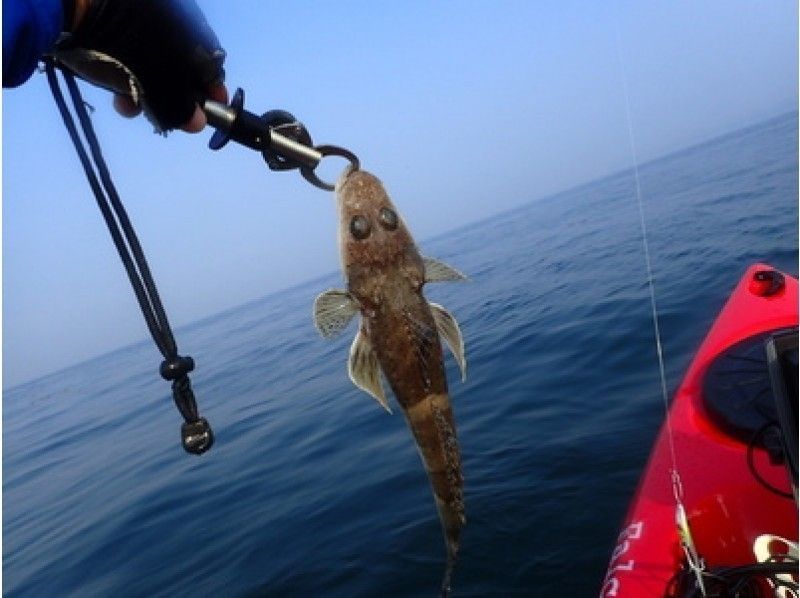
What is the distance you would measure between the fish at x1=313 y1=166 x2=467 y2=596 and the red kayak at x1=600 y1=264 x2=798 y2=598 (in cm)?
190

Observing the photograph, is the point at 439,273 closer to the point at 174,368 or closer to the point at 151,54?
the point at 174,368

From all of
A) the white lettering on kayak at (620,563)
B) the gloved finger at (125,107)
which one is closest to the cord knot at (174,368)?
the gloved finger at (125,107)

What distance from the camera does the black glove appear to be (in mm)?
2434

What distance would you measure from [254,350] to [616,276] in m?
20.1

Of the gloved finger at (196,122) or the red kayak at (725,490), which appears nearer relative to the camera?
the gloved finger at (196,122)

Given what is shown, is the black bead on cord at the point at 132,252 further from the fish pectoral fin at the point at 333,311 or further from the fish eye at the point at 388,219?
the fish eye at the point at 388,219

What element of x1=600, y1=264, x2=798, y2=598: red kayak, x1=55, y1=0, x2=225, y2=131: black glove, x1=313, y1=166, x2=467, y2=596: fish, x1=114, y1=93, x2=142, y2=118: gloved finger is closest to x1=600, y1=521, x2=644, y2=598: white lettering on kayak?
x1=600, y1=264, x2=798, y2=598: red kayak

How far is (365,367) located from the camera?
3758mm

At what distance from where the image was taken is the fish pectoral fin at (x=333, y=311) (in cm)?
376

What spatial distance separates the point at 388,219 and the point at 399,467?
7.02 metres

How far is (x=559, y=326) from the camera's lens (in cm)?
1593

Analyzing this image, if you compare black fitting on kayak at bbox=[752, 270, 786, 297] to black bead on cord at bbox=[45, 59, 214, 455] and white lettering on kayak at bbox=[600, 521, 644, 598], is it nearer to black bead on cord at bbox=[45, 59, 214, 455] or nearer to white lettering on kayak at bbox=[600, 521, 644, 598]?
white lettering on kayak at bbox=[600, 521, 644, 598]

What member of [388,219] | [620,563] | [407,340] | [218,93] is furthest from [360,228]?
[620,563]

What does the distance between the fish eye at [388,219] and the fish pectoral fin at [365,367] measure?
81cm
